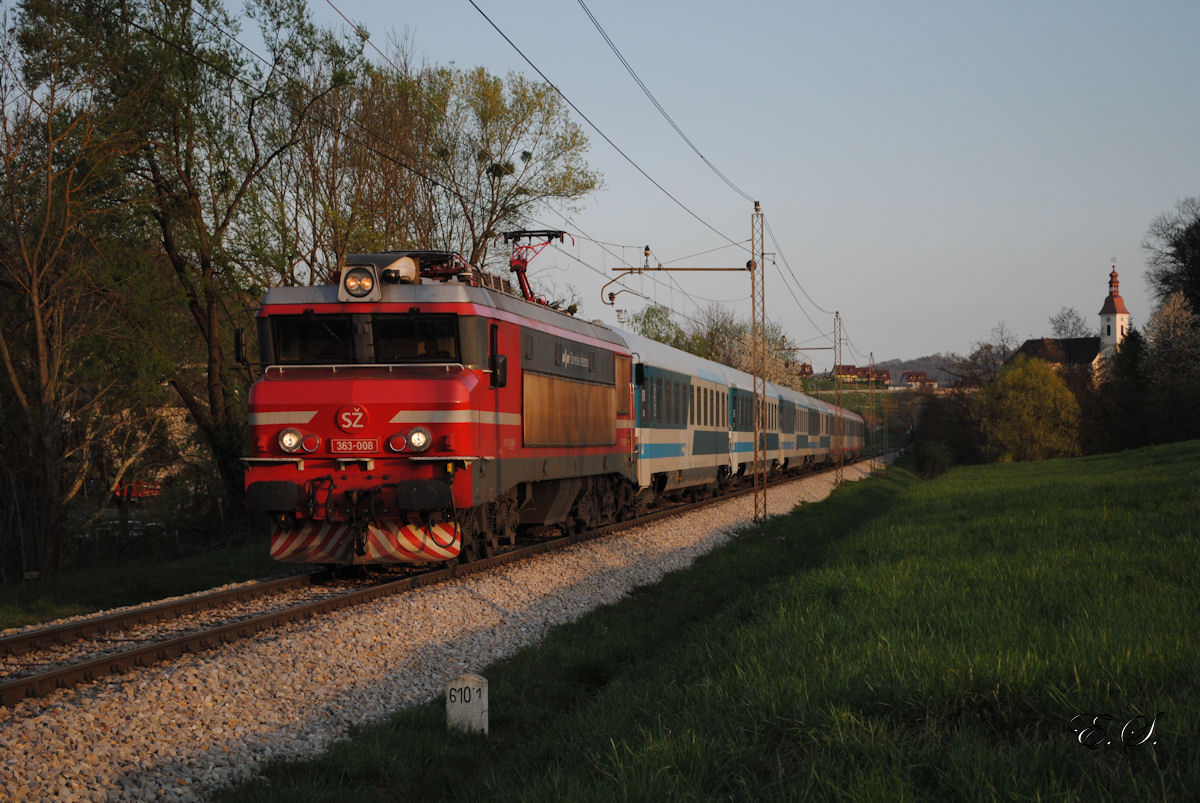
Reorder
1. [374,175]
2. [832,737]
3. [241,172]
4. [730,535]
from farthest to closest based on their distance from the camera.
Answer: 1. [374,175]
2. [241,172]
3. [730,535]
4. [832,737]

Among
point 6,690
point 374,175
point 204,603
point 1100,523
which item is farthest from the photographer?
point 374,175

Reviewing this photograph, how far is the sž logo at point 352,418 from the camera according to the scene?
11.7 metres

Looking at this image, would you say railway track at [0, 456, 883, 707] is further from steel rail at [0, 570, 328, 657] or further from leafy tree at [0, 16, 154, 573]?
leafy tree at [0, 16, 154, 573]

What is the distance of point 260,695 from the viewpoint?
735 centimetres

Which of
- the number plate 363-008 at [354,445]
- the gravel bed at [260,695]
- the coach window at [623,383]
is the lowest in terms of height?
the gravel bed at [260,695]

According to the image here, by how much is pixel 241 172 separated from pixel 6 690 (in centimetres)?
1959

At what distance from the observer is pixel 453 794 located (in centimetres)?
577

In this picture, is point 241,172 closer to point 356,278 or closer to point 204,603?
point 356,278

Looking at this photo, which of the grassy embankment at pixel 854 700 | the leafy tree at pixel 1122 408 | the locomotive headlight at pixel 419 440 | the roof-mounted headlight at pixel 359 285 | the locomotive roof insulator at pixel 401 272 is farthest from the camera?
the leafy tree at pixel 1122 408

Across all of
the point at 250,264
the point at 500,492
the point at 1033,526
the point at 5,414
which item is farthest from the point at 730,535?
the point at 5,414

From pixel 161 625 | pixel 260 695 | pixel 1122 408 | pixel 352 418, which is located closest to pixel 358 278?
pixel 352 418

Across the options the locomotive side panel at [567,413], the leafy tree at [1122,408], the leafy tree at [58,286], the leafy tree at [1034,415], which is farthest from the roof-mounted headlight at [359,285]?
the leafy tree at [1122,408]

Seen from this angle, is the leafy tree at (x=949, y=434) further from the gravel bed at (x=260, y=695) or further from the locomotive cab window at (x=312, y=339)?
the gravel bed at (x=260, y=695)

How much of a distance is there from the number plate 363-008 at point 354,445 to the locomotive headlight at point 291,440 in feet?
1.32
